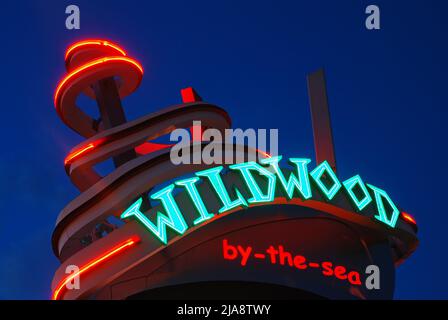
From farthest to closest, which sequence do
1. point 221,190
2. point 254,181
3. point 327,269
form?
1. point 327,269
2. point 254,181
3. point 221,190

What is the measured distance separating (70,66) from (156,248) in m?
13.7

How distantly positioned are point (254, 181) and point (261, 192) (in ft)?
1.55

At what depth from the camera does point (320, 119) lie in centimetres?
2733

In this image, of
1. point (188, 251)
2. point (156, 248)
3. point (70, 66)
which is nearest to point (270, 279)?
point (188, 251)

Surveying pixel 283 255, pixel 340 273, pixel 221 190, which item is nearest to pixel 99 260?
pixel 221 190

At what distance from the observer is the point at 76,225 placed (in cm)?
2258

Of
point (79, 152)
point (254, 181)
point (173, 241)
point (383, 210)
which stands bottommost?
point (173, 241)

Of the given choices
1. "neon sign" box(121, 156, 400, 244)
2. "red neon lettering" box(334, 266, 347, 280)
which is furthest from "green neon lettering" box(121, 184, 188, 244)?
"red neon lettering" box(334, 266, 347, 280)

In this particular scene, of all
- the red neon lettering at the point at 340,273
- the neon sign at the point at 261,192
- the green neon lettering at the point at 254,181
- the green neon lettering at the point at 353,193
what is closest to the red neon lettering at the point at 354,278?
the red neon lettering at the point at 340,273

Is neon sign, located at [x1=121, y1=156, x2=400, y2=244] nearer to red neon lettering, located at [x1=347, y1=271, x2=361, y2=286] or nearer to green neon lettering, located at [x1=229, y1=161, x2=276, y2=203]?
green neon lettering, located at [x1=229, y1=161, x2=276, y2=203]

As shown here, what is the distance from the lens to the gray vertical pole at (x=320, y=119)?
26625 millimetres

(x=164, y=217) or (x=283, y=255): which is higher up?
(x=164, y=217)

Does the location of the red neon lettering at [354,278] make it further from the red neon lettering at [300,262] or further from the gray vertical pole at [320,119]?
the gray vertical pole at [320,119]

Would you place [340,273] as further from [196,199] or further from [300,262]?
[196,199]
